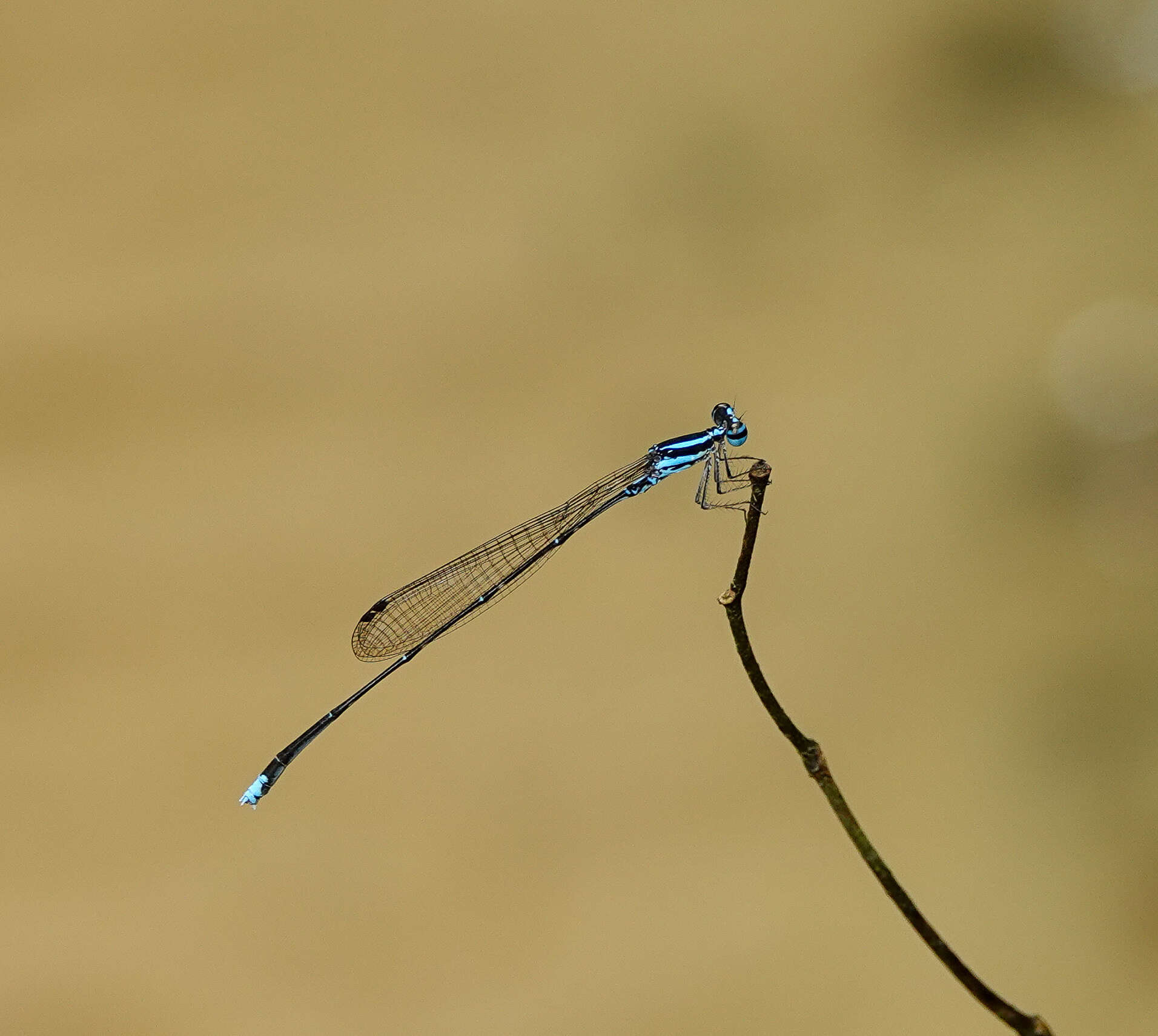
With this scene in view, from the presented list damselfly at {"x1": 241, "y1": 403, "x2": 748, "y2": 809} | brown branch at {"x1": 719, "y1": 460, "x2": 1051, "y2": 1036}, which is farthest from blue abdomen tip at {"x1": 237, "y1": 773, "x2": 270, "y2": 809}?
brown branch at {"x1": 719, "y1": 460, "x2": 1051, "y2": 1036}

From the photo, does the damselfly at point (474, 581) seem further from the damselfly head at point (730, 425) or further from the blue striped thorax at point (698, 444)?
the damselfly head at point (730, 425)

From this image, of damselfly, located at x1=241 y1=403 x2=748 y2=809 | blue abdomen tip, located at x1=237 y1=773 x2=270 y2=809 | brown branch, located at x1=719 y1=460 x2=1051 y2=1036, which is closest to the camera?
brown branch, located at x1=719 y1=460 x2=1051 y2=1036

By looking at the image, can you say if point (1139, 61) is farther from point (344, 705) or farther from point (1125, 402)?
point (344, 705)

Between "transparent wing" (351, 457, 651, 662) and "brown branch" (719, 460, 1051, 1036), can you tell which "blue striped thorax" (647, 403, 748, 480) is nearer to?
"transparent wing" (351, 457, 651, 662)

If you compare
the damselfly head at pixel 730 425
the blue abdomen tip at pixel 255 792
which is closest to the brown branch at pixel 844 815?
the blue abdomen tip at pixel 255 792

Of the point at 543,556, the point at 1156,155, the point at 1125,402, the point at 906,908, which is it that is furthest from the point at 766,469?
the point at 1156,155

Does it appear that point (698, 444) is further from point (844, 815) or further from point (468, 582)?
point (844, 815)
